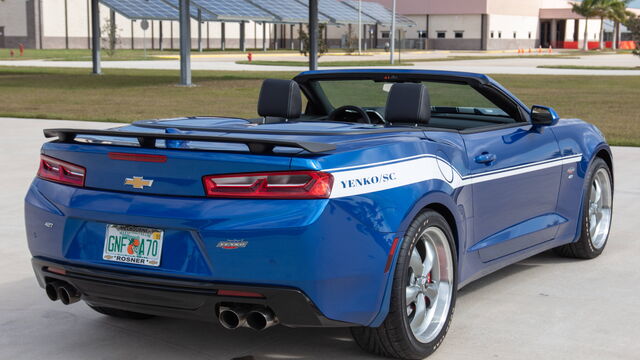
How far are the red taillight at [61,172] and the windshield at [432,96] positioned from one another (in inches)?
88.8

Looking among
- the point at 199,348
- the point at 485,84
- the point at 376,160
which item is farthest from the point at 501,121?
the point at 199,348

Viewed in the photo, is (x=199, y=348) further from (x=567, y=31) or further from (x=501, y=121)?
(x=567, y=31)

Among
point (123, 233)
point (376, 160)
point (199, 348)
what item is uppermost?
point (376, 160)

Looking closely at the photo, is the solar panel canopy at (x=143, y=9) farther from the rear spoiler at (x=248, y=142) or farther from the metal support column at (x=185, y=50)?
the rear spoiler at (x=248, y=142)

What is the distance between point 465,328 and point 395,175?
1.24 m

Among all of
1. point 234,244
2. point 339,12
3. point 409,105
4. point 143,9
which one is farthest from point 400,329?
point 339,12

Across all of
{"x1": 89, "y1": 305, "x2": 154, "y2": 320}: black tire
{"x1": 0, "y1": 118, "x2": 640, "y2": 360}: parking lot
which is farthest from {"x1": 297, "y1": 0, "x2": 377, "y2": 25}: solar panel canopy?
{"x1": 89, "y1": 305, "x2": 154, "y2": 320}: black tire

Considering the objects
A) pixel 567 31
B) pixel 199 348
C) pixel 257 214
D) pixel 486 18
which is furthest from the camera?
pixel 567 31

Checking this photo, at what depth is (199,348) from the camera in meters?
5.25

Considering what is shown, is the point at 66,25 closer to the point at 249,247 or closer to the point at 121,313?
the point at 121,313

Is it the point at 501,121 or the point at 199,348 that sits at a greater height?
the point at 501,121

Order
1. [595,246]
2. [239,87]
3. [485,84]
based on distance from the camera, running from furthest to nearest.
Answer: [239,87]
[595,246]
[485,84]

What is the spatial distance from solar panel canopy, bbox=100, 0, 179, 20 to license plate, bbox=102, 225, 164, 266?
65226 mm

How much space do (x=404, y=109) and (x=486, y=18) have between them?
332 feet
